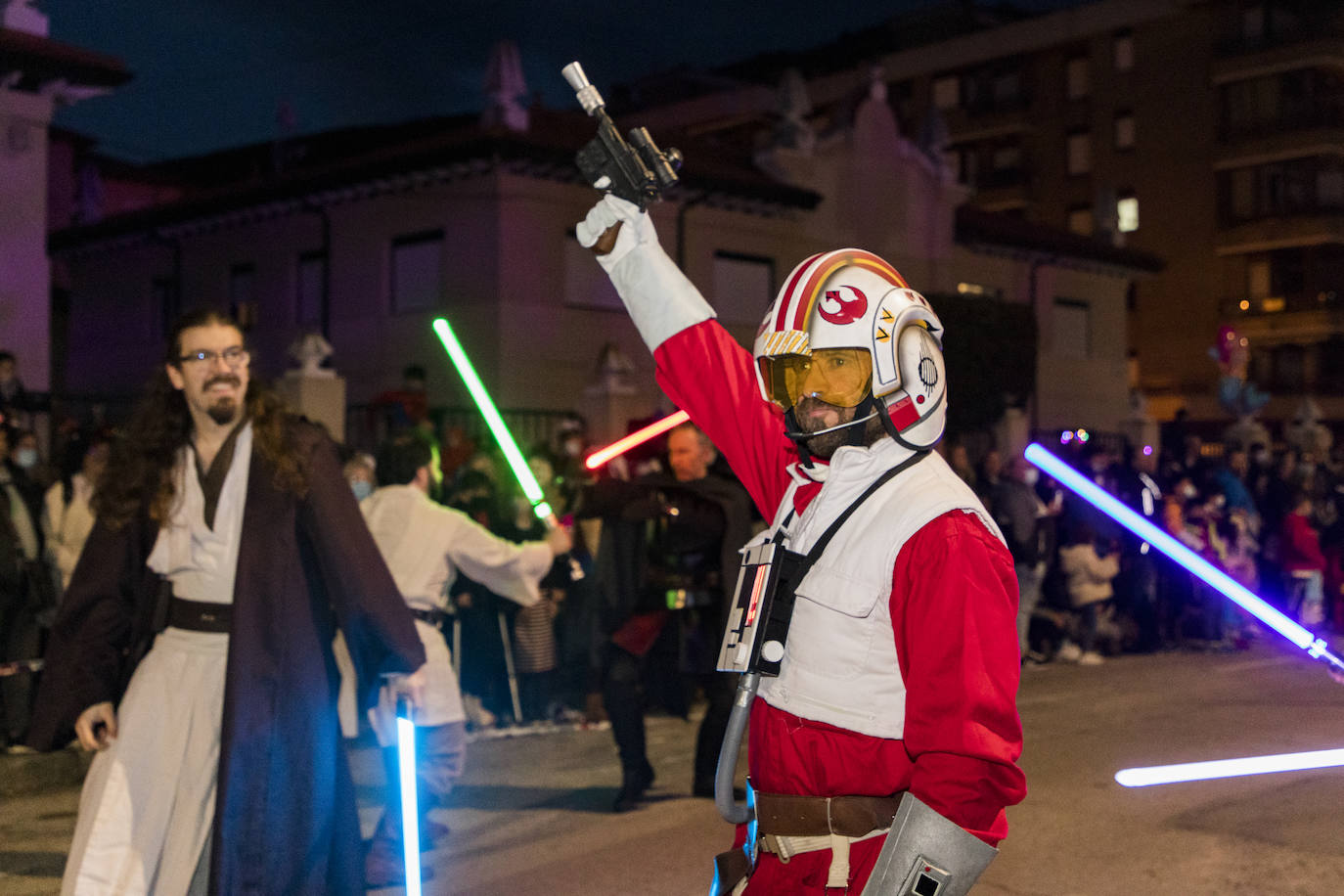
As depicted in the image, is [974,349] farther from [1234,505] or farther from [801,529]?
[801,529]

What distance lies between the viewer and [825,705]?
2.64 m

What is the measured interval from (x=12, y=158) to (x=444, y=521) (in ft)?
39.4

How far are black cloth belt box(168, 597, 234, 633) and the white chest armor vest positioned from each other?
2309 millimetres

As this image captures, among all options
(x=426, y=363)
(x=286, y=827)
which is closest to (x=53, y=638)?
(x=286, y=827)

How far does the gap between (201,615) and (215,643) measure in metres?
0.11

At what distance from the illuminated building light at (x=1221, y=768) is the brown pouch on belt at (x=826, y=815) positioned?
1.39 metres

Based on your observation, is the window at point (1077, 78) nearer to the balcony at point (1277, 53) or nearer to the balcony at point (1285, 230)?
the balcony at point (1277, 53)

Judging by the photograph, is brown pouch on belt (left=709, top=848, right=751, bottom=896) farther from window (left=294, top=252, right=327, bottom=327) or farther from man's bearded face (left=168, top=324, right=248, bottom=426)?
window (left=294, top=252, right=327, bottom=327)

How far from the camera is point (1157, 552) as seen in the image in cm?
1464

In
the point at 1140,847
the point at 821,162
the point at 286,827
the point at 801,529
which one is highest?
the point at 821,162

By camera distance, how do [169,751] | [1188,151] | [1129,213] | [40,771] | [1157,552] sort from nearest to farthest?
[169,751], [40,771], [1157,552], [1188,151], [1129,213]

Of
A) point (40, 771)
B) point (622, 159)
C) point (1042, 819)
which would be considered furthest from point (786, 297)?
point (40, 771)

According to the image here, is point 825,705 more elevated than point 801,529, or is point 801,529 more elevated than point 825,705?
point 801,529

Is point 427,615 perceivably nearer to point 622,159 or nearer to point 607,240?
point 607,240
